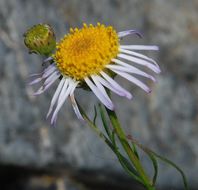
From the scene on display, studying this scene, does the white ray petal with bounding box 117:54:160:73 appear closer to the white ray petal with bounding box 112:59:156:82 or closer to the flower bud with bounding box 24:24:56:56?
the white ray petal with bounding box 112:59:156:82

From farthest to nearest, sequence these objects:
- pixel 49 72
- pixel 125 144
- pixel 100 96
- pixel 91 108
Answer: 1. pixel 91 108
2. pixel 49 72
3. pixel 125 144
4. pixel 100 96

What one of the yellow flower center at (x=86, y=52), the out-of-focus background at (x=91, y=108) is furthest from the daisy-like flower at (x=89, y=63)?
the out-of-focus background at (x=91, y=108)

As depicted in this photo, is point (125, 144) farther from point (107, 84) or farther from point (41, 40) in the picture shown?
point (41, 40)

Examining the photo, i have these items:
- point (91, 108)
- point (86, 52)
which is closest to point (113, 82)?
point (86, 52)

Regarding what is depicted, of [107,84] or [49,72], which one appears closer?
[107,84]

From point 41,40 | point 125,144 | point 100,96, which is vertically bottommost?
point 125,144

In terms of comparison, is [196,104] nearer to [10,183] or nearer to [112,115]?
[10,183]

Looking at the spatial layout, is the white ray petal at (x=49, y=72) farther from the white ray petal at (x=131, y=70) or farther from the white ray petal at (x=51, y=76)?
the white ray petal at (x=131, y=70)
